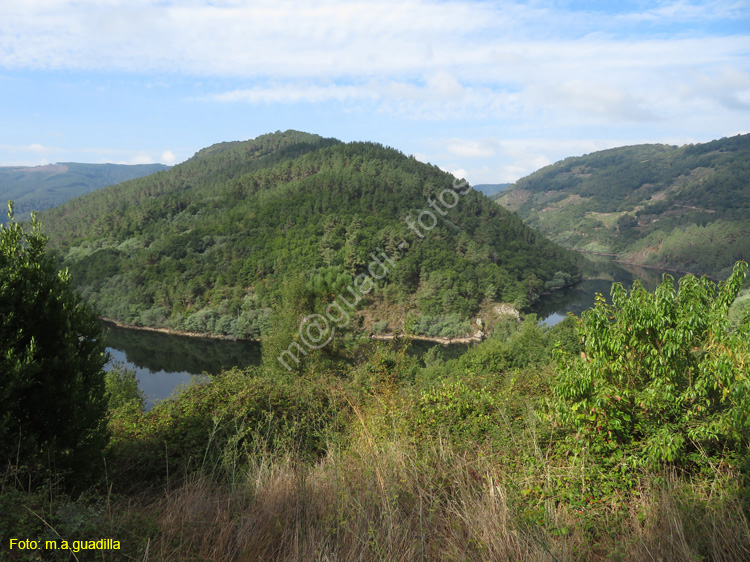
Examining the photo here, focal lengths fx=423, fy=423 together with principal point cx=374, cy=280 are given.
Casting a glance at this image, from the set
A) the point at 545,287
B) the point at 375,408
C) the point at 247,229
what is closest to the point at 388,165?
the point at 247,229

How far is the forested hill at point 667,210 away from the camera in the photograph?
294 ft

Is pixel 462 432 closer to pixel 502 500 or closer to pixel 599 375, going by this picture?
pixel 599 375

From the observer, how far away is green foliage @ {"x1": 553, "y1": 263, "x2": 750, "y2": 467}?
328cm

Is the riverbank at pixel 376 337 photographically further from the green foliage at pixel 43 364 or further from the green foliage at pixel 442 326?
the green foliage at pixel 43 364

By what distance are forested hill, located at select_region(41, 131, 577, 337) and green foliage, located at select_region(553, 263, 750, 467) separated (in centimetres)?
4162

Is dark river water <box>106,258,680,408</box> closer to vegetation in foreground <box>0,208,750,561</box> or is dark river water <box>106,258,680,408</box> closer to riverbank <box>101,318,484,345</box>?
riverbank <box>101,318,484,345</box>

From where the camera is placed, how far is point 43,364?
12.5ft

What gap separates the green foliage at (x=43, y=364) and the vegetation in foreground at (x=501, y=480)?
76mm

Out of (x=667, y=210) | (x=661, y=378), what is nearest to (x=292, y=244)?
(x=661, y=378)

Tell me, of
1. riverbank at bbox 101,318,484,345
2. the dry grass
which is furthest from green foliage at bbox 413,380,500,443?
riverbank at bbox 101,318,484,345

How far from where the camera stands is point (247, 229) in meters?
71.1

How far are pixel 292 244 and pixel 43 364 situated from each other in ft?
200

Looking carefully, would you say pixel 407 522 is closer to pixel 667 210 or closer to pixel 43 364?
pixel 43 364

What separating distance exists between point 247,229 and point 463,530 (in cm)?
7270
